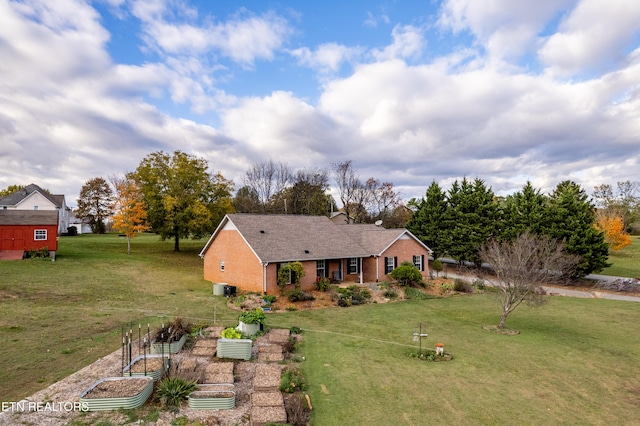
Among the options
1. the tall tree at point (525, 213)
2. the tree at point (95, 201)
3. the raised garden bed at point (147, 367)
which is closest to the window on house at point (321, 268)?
the raised garden bed at point (147, 367)

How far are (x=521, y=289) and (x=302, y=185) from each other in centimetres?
5178

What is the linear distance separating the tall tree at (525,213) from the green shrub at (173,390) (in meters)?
34.6

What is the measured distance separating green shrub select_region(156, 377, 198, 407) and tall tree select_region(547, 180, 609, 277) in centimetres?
3291

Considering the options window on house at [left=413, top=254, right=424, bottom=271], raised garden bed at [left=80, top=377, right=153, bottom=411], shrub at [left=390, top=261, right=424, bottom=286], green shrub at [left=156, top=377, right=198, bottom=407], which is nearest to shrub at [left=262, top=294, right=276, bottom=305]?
shrub at [left=390, top=261, right=424, bottom=286]

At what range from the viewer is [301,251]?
27000 millimetres

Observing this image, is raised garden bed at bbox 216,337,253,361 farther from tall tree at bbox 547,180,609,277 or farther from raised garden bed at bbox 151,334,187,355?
tall tree at bbox 547,180,609,277

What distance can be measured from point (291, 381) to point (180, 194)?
113 ft

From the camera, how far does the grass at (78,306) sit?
11445mm

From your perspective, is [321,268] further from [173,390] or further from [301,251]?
[173,390]

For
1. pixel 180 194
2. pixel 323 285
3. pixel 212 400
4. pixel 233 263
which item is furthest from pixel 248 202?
pixel 212 400

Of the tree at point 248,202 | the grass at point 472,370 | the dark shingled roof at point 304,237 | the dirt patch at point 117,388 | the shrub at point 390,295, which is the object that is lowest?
the grass at point 472,370

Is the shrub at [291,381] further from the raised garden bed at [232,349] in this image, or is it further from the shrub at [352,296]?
the shrub at [352,296]

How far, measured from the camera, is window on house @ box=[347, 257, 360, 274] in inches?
1187

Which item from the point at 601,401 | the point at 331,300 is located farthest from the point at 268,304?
the point at 601,401
